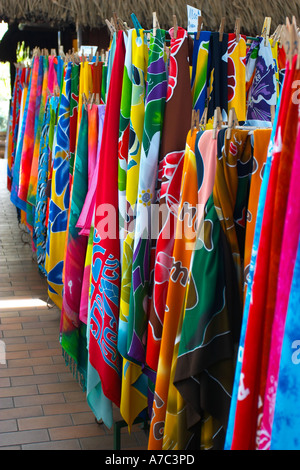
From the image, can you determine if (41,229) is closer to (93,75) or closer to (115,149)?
(93,75)

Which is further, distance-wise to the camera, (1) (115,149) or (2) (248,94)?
(2) (248,94)

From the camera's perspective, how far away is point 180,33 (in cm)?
188

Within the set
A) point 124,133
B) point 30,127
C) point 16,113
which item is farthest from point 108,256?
point 16,113

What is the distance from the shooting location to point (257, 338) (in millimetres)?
1153

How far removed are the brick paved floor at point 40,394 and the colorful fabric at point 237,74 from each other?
59.4 inches

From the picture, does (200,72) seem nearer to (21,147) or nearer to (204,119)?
(204,119)

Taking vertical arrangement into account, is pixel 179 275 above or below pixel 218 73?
below

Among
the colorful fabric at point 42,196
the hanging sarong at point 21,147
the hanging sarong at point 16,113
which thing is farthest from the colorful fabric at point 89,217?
the hanging sarong at point 16,113

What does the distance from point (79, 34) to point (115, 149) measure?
5051 millimetres

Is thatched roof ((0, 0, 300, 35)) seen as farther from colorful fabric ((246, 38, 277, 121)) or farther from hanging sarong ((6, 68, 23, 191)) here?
colorful fabric ((246, 38, 277, 121))

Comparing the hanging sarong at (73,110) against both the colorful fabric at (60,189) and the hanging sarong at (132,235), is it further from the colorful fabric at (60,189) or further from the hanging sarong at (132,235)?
the hanging sarong at (132,235)

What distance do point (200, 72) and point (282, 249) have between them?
3.50ft

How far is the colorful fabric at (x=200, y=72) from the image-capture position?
1.96 metres

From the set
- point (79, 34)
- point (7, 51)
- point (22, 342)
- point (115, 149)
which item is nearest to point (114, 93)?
point (115, 149)
